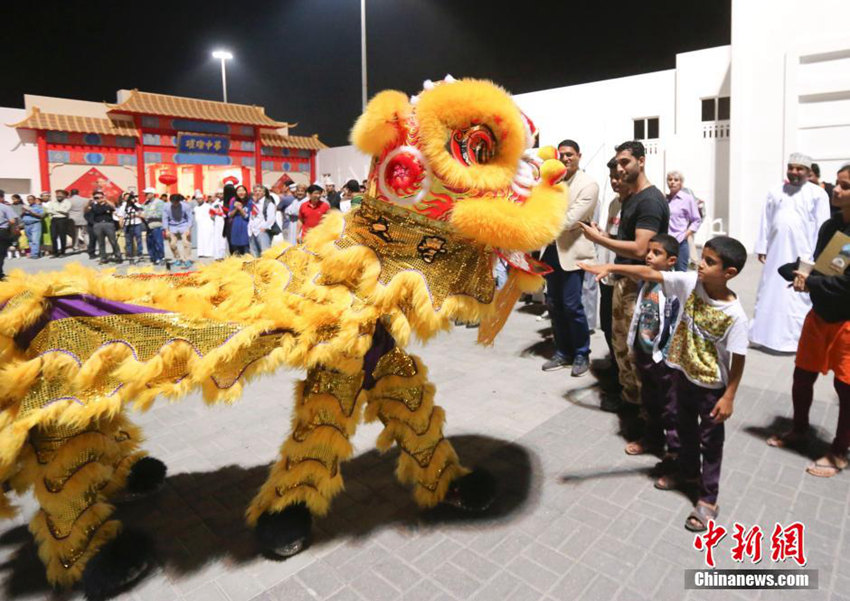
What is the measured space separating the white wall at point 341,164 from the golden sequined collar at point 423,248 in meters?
25.3

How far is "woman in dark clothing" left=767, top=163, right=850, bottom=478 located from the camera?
9.68ft

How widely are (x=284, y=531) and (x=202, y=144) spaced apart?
81.0 ft

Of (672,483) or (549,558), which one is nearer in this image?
(549,558)

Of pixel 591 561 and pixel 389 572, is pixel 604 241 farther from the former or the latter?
pixel 389 572

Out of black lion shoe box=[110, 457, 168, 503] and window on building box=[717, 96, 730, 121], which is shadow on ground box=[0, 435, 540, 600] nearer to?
black lion shoe box=[110, 457, 168, 503]

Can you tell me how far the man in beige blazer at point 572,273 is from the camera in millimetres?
4438

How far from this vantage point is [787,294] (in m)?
5.25

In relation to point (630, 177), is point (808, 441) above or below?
below

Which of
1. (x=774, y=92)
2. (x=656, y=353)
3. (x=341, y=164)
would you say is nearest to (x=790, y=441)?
(x=656, y=353)

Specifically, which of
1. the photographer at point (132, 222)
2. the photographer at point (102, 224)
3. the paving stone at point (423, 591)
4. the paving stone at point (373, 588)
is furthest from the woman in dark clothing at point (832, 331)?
the photographer at point (102, 224)

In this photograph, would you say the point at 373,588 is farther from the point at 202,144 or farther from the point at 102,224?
the point at 202,144

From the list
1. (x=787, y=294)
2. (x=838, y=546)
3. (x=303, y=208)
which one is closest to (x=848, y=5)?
(x=787, y=294)

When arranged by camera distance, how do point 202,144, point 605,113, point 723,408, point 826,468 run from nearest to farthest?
point 723,408 < point 826,468 < point 605,113 < point 202,144

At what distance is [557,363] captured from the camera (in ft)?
16.3
